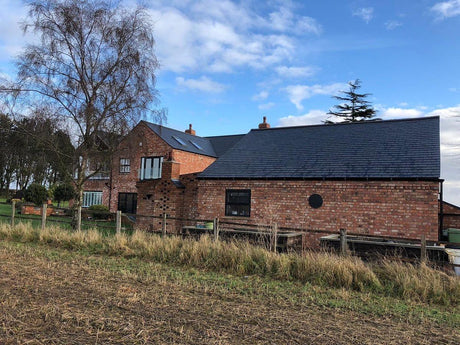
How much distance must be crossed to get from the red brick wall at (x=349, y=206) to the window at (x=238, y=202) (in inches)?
7.8

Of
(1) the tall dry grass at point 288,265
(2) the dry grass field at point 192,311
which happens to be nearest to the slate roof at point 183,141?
(1) the tall dry grass at point 288,265

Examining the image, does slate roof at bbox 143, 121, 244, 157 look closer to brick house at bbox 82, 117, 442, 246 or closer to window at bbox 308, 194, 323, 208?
brick house at bbox 82, 117, 442, 246

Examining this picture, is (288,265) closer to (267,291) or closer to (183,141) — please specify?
(267,291)

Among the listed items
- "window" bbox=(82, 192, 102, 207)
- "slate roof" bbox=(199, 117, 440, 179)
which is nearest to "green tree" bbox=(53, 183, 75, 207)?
"window" bbox=(82, 192, 102, 207)

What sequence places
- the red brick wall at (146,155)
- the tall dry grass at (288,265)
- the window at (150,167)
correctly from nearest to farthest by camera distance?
the tall dry grass at (288,265) < the red brick wall at (146,155) < the window at (150,167)

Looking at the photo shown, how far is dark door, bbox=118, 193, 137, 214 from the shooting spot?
2909 centimetres

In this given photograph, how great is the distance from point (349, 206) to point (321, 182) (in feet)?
4.70

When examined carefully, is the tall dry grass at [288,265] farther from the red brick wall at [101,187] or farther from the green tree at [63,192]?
the green tree at [63,192]

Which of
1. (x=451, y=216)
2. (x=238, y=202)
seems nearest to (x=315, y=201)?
(x=238, y=202)

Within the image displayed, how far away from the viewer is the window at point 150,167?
28469 millimetres

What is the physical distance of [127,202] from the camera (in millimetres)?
29391

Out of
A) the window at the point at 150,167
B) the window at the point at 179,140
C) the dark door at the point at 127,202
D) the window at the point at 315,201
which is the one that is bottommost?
the dark door at the point at 127,202

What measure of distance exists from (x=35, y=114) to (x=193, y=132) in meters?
23.1

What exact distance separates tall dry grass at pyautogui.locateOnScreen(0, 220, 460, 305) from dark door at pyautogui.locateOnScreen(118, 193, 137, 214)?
17.4 meters
